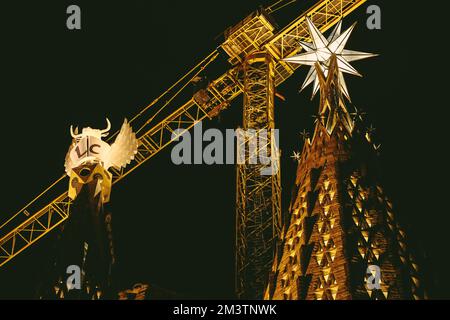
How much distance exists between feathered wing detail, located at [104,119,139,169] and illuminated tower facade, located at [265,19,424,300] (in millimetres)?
10039

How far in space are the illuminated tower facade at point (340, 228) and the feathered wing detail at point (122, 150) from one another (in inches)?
395

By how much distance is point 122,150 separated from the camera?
45438 mm

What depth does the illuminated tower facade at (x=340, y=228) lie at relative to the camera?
109 ft

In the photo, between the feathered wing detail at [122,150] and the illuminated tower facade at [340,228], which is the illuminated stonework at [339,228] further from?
the feathered wing detail at [122,150]

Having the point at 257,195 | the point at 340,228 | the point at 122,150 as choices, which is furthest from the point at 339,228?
the point at 257,195

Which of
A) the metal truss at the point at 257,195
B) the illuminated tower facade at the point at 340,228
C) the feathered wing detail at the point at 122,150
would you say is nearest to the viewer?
the illuminated tower facade at the point at 340,228

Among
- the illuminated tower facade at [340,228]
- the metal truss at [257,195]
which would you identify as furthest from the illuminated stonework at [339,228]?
the metal truss at [257,195]

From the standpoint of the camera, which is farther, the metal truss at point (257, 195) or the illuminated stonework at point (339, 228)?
the metal truss at point (257, 195)

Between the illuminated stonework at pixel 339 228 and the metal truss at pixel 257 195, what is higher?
the metal truss at pixel 257 195

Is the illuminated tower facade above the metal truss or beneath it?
beneath

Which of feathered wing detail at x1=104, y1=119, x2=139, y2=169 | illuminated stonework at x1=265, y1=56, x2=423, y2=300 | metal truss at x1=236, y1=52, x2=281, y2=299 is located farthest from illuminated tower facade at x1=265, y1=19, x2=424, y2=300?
metal truss at x1=236, y1=52, x2=281, y2=299

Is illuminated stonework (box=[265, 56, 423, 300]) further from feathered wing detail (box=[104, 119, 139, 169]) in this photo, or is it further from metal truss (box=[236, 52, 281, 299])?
metal truss (box=[236, 52, 281, 299])

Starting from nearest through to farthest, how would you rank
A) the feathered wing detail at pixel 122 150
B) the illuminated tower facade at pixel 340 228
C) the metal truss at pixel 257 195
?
the illuminated tower facade at pixel 340 228 → the feathered wing detail at pixel 122 150 → the metal truss at pixel 257 195

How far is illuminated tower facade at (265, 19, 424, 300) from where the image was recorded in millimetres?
33250
